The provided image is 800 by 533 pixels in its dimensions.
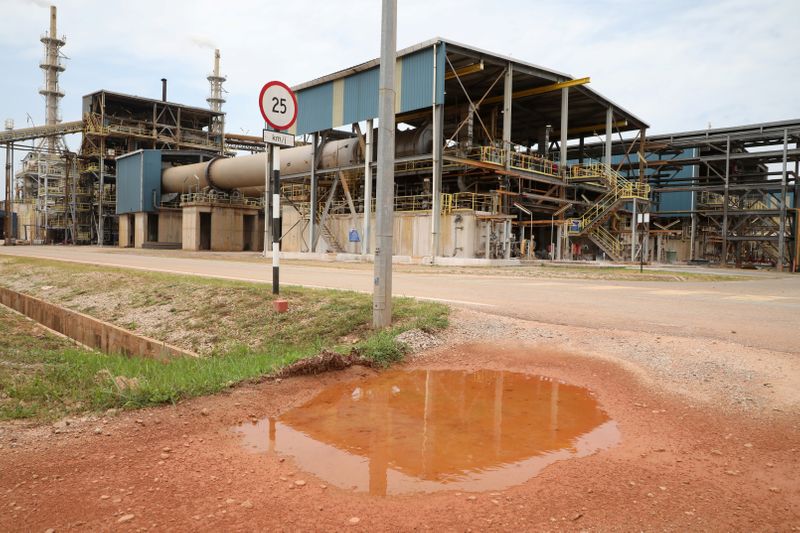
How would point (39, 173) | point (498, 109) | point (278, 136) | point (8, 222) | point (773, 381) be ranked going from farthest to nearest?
point (39, 173), point (8, 222), point (498, 109), point (278, 136), point (773, 381)

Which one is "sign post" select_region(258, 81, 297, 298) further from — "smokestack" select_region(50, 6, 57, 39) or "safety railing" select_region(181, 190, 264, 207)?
"smokestack" select_region(50, 6, 57, 39)

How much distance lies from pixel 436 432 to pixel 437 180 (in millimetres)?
24217

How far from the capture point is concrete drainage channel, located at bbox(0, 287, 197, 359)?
355 inches

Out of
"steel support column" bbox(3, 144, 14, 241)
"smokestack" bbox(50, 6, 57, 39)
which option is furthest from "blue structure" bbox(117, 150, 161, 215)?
"smokestack" bbox(50, 6, 57, 39)

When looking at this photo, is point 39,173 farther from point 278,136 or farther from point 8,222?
point 278,136

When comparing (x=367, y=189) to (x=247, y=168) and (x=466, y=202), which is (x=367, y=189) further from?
(x=247, y=168)

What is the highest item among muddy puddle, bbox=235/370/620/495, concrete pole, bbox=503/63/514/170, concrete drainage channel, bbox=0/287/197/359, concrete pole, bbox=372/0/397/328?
concrete pole, bbox=503/63/514/170

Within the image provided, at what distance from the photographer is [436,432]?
4074 mm

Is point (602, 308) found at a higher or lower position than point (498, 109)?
lower

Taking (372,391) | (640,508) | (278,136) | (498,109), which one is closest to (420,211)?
(498,109)

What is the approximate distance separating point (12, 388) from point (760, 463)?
20.2 ft

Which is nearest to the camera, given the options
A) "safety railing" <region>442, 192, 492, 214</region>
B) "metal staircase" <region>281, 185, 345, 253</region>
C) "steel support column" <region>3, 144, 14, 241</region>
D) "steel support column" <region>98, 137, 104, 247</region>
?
"safety railing" <region>442, 192, 492, 214</region>

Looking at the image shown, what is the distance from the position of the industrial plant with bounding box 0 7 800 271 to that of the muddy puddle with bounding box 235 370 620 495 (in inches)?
796

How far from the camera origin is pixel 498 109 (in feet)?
117
